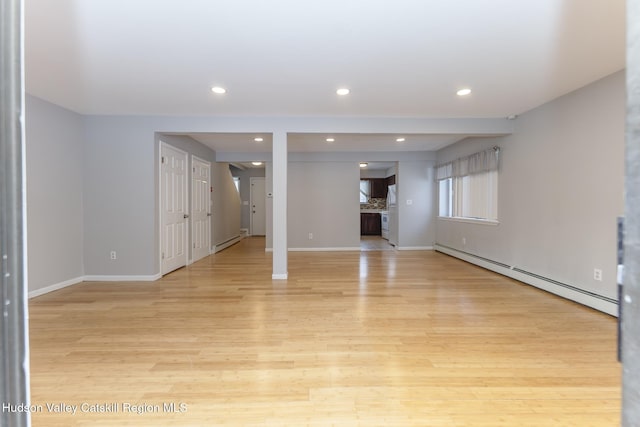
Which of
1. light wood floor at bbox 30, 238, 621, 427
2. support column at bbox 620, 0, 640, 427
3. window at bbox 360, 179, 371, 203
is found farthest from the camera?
window at bbox 360, 179, 371, 203

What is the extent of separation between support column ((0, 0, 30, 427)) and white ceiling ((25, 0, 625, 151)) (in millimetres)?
1682

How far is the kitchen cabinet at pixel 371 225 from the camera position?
1024cm

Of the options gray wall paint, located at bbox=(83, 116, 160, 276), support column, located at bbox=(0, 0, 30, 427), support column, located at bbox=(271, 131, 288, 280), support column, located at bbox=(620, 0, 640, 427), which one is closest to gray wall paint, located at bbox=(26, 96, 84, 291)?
gray wall paint, located at bbox=(83, 116, 160, 276)

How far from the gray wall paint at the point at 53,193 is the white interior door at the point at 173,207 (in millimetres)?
1028

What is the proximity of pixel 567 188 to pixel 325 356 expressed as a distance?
3379 millimetres

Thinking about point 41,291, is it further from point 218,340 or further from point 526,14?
point 526,14

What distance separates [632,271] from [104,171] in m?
5.21

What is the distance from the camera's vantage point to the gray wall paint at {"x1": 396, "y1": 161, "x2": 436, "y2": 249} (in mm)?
7117

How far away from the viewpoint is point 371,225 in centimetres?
1027

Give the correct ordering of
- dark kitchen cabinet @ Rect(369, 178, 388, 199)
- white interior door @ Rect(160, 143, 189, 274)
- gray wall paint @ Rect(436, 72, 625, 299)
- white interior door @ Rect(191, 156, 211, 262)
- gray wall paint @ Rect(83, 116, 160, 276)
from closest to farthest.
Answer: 1. gray wall paint @ Rect(436, 72, 625, 299)
2. gray wall paint @ Rect(83, 116, 160, 276)
3. white interior door @ Rect(160, 143, 189, 274)
4. white interior door @ Rect(191, 156, 211, 262)
5. dark kitchen cabinet @ Rect(369, 178, 388, 199)

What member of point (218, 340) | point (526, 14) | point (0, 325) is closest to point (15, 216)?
point (0, 325)

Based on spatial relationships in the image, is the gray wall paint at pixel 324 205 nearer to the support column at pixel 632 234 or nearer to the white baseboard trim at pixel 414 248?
the white baseboard trim at pixel 414 248

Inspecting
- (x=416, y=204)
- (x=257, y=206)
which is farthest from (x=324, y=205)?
(x=257, y=206)

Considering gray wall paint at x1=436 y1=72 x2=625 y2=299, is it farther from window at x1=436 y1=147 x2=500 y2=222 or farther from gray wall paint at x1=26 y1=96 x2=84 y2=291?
gray wall paint at x1=26 y1=96 x2=84 y2=291
